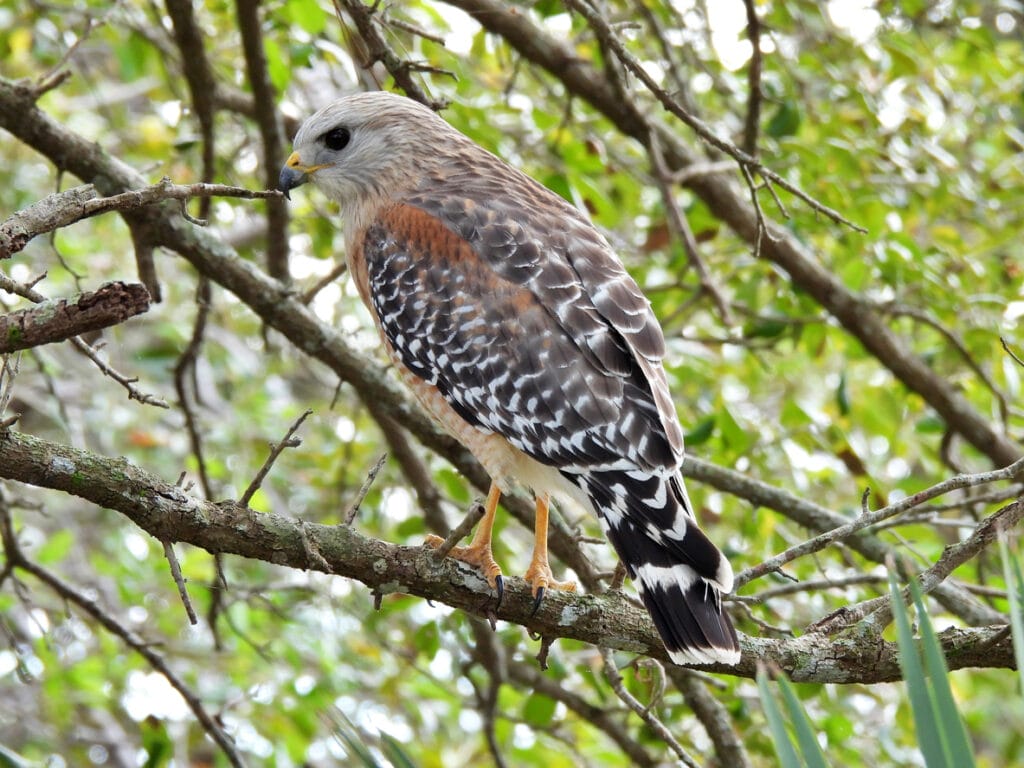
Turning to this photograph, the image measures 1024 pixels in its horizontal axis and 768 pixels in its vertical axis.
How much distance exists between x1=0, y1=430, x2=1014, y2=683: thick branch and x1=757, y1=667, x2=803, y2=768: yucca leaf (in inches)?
55.0

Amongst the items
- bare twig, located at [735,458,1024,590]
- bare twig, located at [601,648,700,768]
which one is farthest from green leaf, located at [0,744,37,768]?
bare twig, located at [735,458,1024,590]

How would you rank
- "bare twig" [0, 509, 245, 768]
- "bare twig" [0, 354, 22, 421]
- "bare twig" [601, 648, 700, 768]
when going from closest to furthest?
"bare twig" [0, 354, 22, 421] → "bare twig" [601, 648, 700, 768] → "bare twig" [0, 509, 245, 768]

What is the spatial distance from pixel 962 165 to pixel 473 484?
357 cm

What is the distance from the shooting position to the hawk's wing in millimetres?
3840

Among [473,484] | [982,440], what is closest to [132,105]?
[473,484]

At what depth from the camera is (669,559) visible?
136 inches

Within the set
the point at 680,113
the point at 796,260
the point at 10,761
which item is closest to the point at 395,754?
the point at 10,761

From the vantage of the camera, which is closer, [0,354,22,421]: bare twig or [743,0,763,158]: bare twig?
[0,354,22,421]: bare twig

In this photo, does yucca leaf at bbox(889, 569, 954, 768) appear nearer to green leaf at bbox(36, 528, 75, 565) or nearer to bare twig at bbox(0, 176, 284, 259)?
bare twig at bbox(0, 176, 284, 259)

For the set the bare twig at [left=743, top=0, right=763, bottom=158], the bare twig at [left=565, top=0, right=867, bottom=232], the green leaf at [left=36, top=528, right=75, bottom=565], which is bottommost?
the green leaf at [left=36, top=528, right=75, bottom=565]

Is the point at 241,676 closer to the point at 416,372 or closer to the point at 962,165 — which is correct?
the point at 416,372

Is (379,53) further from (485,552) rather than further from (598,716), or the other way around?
(598,716)

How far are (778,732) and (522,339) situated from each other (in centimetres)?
247

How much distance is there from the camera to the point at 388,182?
16.0 ft
